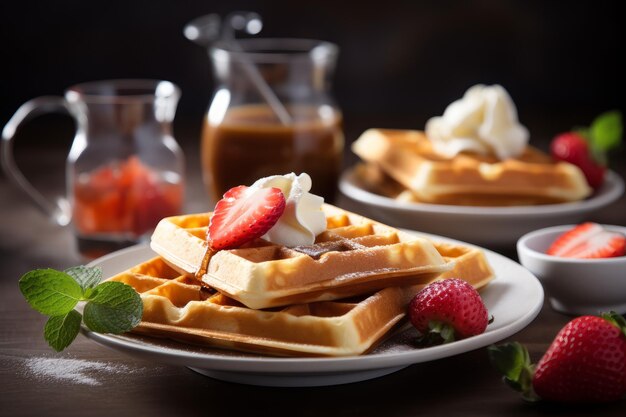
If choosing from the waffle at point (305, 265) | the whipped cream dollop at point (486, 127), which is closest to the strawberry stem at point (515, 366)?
the waffle at point (305, 265)

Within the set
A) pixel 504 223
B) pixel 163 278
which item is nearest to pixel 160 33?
pixel 504 223

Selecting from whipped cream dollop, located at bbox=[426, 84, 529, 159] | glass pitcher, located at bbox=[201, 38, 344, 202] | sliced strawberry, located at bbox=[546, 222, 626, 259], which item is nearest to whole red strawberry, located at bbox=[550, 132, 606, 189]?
whipped cream dollop, located at bbox=[426, 84, 529, 159]

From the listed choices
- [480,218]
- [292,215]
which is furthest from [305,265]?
[480,218]

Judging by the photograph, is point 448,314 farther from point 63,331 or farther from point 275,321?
point 63,331

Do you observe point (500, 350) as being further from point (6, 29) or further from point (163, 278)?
point (6, 29)

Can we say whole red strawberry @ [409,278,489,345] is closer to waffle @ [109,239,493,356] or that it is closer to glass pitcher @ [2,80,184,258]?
waffle @ [109,239,493,356]

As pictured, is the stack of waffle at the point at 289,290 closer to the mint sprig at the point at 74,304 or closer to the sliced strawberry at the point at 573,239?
the mint sprig at the point at 74,304
